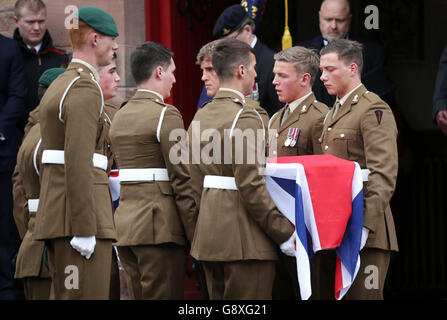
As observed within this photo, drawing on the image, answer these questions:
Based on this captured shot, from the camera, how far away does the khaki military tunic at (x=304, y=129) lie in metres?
6.07

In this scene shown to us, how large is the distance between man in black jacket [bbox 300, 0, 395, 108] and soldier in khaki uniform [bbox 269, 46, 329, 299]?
1.13 meters

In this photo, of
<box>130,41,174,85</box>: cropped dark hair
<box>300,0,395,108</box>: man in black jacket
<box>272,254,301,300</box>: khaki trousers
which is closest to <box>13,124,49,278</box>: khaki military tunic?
<box>130,41,174,85</box>: cropped dark hair

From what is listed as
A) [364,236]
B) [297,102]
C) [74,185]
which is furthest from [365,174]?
[74,185]

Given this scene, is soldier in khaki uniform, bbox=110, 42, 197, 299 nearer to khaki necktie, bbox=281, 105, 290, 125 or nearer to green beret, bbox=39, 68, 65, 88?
green beret, bbox=39, 68, 65, 88

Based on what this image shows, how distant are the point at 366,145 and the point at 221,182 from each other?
0.94 m

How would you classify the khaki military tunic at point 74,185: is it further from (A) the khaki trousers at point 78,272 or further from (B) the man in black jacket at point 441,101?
(B) the man in black jacket at point 441,101

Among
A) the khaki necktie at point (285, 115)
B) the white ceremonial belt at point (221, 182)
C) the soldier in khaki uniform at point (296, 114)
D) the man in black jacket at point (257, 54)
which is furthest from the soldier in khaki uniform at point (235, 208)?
the man in black jacket at point (257, 54)

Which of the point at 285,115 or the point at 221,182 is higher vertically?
the point at 285,115

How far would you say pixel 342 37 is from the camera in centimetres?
735

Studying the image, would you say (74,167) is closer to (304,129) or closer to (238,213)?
(238,213)

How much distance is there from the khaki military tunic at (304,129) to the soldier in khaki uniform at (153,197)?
0.81 meters

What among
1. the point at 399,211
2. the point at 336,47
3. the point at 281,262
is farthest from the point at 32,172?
the point at 399,211

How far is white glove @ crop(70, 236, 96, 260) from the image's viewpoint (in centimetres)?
470

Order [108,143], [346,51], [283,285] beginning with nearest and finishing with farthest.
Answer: [346,51] < [108,143] < [283,285]
